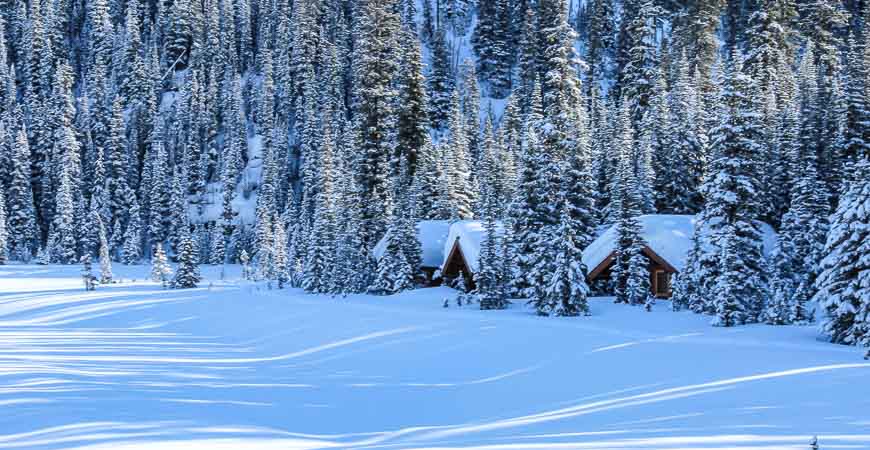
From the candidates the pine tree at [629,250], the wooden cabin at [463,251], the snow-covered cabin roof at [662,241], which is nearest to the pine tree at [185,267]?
the wooden cabin at [463,251]

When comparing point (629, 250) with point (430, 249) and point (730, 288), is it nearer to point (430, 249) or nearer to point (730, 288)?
point (730, 288)

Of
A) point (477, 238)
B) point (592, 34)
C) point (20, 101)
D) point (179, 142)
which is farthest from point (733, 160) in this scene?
point (20, 101)

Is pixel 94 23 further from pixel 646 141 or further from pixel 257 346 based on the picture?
pixel 257 346

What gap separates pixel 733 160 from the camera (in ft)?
82.9

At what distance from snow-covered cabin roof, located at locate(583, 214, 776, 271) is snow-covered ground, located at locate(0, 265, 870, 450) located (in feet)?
21.4

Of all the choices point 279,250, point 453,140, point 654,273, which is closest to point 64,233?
A: point 279,250

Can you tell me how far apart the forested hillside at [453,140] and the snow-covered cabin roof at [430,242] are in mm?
1434

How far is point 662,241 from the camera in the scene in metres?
33.8

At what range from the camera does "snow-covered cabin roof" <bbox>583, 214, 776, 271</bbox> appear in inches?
1300

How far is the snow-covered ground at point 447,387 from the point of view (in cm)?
1109

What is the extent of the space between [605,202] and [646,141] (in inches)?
185

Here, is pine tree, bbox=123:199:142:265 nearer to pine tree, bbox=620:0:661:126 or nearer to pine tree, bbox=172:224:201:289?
pine tree, bbox=172:224:201:289

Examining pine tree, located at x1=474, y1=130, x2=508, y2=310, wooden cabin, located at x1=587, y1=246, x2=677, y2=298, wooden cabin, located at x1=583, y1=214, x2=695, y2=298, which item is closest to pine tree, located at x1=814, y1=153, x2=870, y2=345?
wooden cabin, located at x1=583, y1=214, x2=695, y2=298

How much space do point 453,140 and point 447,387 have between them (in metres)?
39.4
